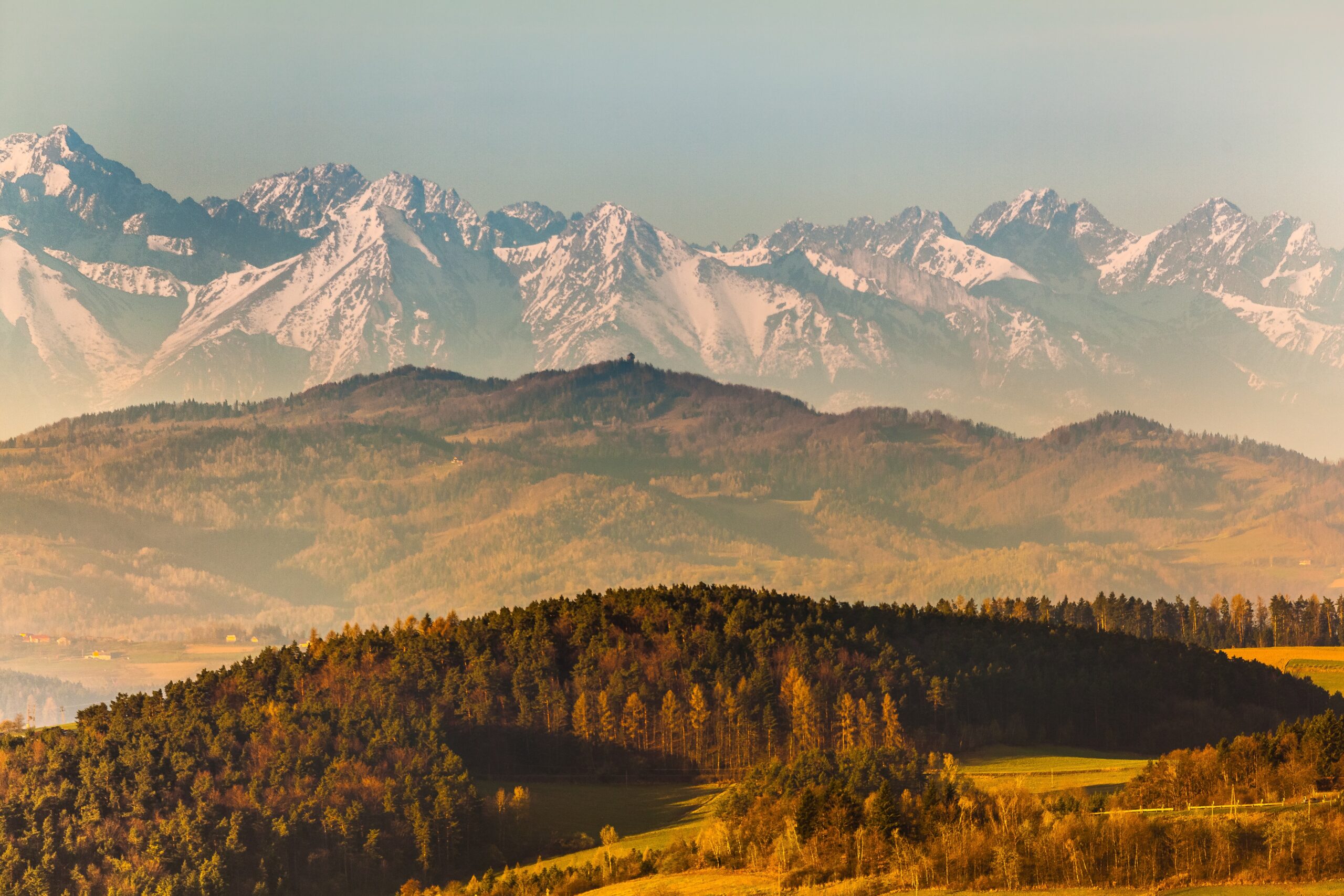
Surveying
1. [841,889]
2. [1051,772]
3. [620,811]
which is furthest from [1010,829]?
[620,811]

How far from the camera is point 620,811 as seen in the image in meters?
184

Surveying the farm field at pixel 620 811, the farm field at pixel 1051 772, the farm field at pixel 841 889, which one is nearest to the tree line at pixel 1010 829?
the farm field at pixel 841 889

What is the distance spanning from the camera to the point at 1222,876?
109500mm

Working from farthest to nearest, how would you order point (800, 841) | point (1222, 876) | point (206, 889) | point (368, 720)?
point (368, 720) → point (206, 889) → point (800, 841) → point (1222, 876)

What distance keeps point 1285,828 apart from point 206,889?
323 feet

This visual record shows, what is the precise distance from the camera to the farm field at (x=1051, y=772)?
167 metres

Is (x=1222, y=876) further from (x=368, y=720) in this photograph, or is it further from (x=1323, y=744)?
(x=368, y=720)

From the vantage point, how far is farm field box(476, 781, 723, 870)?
547 feet

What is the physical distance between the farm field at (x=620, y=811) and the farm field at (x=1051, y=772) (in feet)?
98.6

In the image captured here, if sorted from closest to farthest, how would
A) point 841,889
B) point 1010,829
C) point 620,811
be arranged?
point 841,889 < point 1010,829 < point 620,811

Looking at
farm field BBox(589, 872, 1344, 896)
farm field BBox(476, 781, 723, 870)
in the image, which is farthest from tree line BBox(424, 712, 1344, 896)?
farm field BBox(476, 781, 723, 870)

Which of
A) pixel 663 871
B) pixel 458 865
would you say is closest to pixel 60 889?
pixel 458 865

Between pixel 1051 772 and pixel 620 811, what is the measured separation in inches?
1882

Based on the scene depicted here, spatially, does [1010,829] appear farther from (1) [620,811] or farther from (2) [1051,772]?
(1) [620,811]
